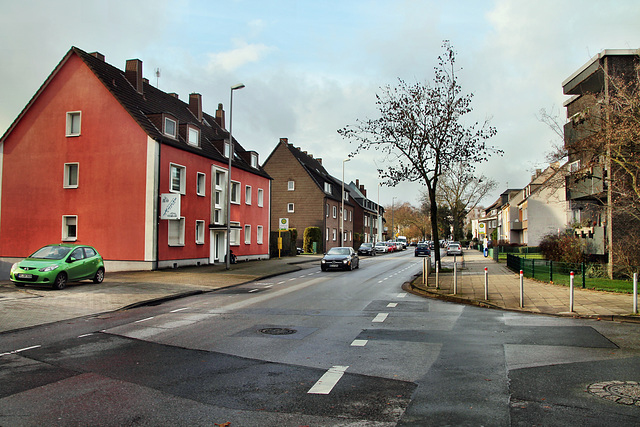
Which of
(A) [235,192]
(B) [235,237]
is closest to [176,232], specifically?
(B) [235,237]

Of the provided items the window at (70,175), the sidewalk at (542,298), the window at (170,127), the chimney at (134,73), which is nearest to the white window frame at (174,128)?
the window at (170,127)

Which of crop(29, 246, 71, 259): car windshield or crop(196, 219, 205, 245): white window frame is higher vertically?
crop(196, 219, 205, 245): white window frame

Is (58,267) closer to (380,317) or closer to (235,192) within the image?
(380,317)

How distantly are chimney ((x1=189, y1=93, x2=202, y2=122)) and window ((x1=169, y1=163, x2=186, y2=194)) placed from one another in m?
9.43

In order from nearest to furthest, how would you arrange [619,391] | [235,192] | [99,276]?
1. [619,391]
2. [99,276]
3. [235,192]

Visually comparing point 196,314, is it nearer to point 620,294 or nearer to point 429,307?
point 429,307

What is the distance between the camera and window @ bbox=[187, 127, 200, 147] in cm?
2944

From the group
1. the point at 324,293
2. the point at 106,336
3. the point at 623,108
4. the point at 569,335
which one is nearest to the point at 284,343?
the point at 106,336

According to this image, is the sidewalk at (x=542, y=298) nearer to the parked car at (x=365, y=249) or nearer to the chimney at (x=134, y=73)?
the chimney at (x=134, y=73)

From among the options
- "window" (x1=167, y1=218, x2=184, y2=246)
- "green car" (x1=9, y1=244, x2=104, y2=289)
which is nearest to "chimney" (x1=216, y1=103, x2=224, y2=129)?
"window" (x1=167, y1=218, x2=184, y2=246)

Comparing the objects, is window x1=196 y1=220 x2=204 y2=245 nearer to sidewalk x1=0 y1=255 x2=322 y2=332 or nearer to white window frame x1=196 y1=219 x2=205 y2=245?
white window frame x1=196 y1=219 x2=205 y2=245

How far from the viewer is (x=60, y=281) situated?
16391mm

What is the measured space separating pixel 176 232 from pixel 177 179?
2983mm

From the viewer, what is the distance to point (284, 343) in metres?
8.28
